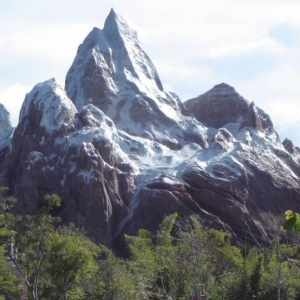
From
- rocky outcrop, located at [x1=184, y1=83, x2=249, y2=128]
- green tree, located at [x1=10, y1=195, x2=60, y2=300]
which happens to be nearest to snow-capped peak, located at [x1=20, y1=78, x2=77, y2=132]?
rocky outcrop, located at [x1=184, y1=83, x2=249, y2=128]

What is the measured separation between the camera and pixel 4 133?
94.1m

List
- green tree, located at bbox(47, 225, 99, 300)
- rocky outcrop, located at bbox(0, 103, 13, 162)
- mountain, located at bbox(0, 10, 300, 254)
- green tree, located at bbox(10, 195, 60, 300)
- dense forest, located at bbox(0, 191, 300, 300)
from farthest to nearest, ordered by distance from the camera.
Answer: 1. rocky outcrop, located at bbox(0, 103, 13, 162)
2. mountain, located at bbox(0, 10, 300, 254)
3. dense forest, located at bbox(0, 191, 300, 300)
4. green tree, located at bbox(10, 195, 60, 300)
5. green tree, located at bbox(47, 225, 99, 300)

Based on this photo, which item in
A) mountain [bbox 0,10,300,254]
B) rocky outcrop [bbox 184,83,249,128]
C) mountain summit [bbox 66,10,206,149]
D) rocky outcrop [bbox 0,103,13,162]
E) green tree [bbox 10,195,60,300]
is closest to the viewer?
green tree [bbox 10,195,60,300]

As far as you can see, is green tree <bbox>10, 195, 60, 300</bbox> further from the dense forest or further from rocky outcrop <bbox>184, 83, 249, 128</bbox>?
rocky outcrop <bbox>184, 83, 249, 128</bbox>

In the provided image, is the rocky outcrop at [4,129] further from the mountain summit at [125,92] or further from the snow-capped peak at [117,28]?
the snow-capped peak at [117,28]

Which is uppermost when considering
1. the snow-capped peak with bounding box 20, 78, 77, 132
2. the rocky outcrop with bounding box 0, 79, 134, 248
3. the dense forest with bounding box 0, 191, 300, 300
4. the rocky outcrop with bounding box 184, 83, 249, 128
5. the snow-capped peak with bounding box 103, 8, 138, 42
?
the snow-capped peak with bounding box 103, 8, 138, 42

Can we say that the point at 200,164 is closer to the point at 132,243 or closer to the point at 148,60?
the point at 132,243

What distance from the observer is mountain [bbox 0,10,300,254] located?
214ft

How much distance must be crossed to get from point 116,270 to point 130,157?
3118cm

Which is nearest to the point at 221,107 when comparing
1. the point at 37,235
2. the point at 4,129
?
the point at 4,129

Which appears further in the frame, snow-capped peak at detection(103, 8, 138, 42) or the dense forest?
snow-capped peak at detection(103, 8, 138, 42)

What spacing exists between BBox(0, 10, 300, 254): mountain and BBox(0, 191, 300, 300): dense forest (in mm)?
15362

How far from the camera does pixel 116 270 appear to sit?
43.5m

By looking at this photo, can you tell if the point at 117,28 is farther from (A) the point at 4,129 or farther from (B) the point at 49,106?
(B) the point at 49,106
